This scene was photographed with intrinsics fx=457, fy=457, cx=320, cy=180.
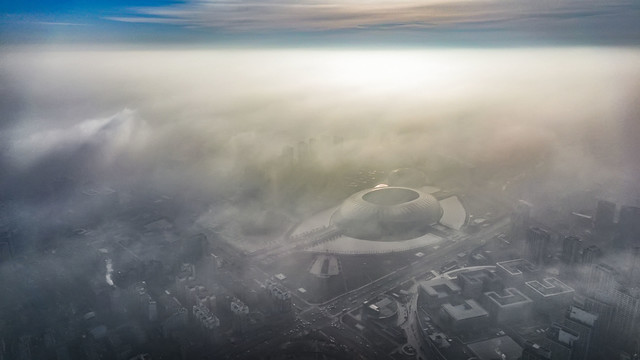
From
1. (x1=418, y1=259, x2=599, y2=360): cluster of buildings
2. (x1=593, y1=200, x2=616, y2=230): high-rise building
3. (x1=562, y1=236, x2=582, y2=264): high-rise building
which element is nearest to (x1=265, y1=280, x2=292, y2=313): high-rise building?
(x1=418, y1=259, x2=599, y2=360): cluster of buildings

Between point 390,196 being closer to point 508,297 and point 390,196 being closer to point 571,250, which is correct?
point 571,250

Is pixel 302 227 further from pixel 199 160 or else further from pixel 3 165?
pixel 3 165

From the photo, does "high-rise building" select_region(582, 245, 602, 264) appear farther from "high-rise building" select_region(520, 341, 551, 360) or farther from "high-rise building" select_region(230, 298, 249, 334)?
"high-rise building" select_region(230, 298, 249, 334)

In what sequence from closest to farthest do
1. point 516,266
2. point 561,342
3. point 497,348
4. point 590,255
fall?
point 561,342 < point 497,348 < point 590,255 < point 516,266

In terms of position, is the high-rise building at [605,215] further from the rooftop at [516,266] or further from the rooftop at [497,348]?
the rooftop at [497,348]

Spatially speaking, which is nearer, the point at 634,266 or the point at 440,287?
the point at 440,287

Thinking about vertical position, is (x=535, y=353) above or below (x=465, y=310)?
above

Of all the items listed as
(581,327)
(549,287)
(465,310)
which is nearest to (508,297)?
(465,310)

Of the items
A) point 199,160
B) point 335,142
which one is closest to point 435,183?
point 335,142
